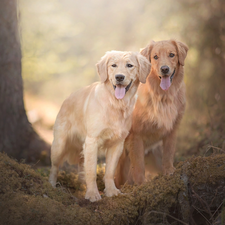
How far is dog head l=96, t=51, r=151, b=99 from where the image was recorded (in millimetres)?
3260

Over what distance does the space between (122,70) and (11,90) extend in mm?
3143

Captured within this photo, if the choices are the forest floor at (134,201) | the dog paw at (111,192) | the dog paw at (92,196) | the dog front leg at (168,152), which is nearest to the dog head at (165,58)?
the dog front leg at (168,152)

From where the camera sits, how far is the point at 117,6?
469 inches

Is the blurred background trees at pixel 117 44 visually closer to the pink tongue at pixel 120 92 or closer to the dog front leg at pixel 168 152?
the dog front leg at pixel 168 152

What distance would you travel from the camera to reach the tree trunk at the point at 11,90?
5.30 metres

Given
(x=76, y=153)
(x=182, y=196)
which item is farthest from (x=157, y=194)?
(x=76, y=153)

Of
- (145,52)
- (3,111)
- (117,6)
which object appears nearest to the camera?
(145,52)

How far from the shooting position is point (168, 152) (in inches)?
156

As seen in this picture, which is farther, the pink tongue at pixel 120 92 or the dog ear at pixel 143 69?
the dog ear at pixel 143 69

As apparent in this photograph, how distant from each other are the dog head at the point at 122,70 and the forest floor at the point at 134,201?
1234 mm

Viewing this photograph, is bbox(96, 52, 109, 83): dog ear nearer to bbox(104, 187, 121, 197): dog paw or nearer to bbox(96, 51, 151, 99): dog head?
bbox(96, 51, 151, 99): dog head

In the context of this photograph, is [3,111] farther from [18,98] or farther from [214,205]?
[214,205]

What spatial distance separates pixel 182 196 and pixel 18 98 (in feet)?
13.6

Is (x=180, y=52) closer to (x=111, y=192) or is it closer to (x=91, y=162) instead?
(x=91, y=162)
